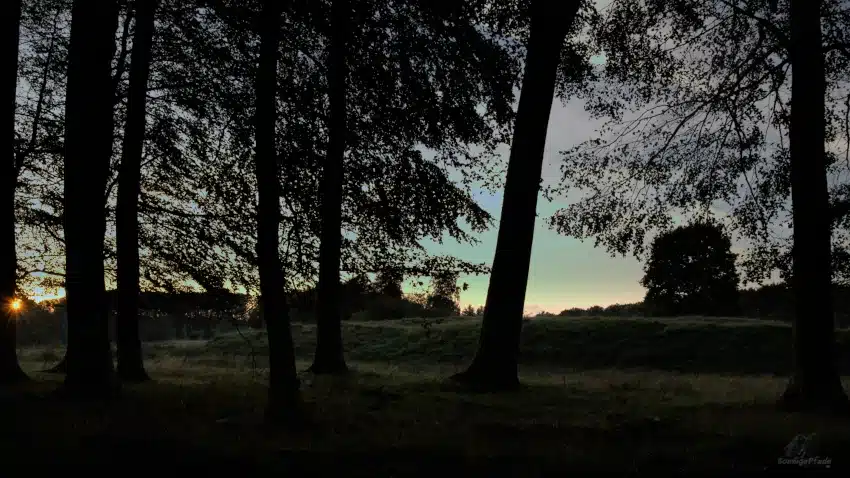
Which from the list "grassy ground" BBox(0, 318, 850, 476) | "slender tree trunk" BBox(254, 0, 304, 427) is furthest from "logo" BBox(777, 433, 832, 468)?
"slender tree trunk" BBox(254, 0, 304, 427)

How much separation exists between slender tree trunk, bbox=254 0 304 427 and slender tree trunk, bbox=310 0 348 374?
86.3 inches

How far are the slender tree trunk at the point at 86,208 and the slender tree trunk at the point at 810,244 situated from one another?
1108 centimetres

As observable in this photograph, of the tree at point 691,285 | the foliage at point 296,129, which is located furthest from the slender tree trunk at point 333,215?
the tree at point 691,285

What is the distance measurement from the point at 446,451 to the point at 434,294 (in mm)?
8027

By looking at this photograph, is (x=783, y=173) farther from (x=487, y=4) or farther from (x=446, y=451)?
(x=446, y=451)

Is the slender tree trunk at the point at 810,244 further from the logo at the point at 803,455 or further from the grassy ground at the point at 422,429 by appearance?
the logo at the point at 803,455

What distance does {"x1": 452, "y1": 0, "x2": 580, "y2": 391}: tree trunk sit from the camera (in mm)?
12633

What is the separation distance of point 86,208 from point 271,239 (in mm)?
3611

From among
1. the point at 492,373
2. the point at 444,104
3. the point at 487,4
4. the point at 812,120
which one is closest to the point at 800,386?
the point at 812,120

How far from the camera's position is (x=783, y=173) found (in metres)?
13.9

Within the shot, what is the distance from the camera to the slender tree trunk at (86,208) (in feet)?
32.1

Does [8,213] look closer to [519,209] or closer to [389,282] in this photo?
[389,282]

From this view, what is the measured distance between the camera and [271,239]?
8.27 metres

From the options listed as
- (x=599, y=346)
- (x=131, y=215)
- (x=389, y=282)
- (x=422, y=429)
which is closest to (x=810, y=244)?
(x=422, y=429)
